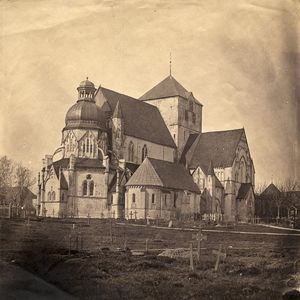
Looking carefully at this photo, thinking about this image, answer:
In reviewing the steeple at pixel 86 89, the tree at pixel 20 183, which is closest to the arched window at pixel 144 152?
the steeple at pixel 86 89

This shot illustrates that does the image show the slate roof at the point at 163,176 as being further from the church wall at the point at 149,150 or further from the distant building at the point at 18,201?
the distant building at the point at 18,201

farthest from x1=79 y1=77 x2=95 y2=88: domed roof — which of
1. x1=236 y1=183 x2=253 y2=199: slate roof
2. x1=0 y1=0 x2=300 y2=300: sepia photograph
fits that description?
x1=236 y1=183 x2=253 y2=199: slate roof

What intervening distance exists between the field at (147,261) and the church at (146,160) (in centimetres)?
34

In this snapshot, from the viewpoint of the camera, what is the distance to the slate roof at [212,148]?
3.07m

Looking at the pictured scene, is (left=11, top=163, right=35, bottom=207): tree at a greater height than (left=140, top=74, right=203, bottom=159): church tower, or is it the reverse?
(left=140, top=74, right=203, bottom=159): church tower

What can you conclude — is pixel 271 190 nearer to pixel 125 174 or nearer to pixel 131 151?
pixel 131 151

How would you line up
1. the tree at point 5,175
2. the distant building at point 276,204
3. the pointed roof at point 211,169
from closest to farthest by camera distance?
the tree at point 5,175 < the distant building at point 276,204 < the pointed roof at point 211,169

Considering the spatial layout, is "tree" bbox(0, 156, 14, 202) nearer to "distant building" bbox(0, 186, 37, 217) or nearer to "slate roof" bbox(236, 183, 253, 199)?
"distant building" bbox(0, 186, 37, 217)

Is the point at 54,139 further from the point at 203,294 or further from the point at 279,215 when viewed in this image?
the point at 279,215

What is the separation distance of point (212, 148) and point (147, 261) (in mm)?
1868

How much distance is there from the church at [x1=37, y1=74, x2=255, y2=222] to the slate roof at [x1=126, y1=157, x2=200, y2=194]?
0.02 metres

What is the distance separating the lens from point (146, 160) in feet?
19.9

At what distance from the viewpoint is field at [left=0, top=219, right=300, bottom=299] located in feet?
7.20

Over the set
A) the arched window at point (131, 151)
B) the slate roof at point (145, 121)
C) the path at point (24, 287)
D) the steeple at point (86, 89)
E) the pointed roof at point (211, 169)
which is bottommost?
the path at point (24, 287)
